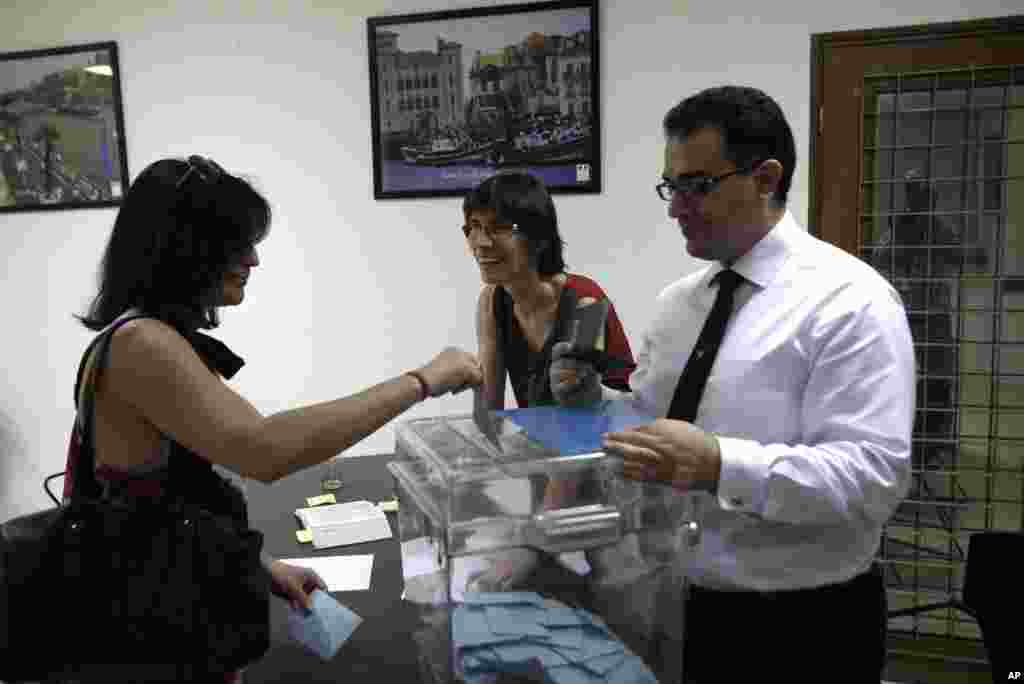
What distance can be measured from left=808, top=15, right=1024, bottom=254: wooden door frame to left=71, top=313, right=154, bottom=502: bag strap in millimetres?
2177

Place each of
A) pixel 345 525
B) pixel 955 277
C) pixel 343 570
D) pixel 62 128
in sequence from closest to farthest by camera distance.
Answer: pixel 343 570 < pixel 345 525 < pixel 955 277 < pixel 62 128

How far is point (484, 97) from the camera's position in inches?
110

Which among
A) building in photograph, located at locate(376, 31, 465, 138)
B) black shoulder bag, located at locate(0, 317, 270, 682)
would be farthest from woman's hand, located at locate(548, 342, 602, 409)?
building in photograph, located at locate(376, 31, 465, 138)

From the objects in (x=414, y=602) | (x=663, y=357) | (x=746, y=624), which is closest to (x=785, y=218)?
(x=663, y=357)

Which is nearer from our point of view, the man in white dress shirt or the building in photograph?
the man in white dress shirt

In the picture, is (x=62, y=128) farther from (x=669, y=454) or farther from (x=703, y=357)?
(x=669, y=454)

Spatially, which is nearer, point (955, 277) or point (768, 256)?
point (768, 256)

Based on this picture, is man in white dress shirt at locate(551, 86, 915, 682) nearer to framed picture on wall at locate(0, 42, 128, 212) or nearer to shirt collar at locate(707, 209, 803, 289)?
shirt collar at locate(707, 209, 803, 289)

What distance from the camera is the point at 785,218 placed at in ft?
4.01

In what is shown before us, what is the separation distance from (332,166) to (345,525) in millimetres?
1777

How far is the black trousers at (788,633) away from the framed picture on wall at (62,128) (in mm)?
3076

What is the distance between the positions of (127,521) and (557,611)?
0.54 metres

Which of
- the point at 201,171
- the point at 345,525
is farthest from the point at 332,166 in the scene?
the point at 201,171

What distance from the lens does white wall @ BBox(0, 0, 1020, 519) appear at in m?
2.63
